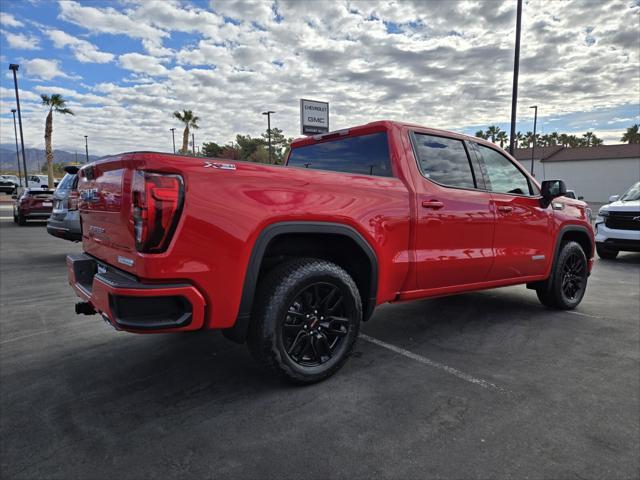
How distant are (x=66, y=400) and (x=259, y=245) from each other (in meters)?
1.62

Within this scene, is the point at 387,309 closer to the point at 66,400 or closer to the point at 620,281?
the point at 66,400

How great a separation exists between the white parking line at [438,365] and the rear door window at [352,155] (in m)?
1.48

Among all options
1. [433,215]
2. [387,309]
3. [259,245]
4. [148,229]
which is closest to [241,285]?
[259,245]

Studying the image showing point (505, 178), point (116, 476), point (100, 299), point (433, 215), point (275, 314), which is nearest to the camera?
point (116, 476)

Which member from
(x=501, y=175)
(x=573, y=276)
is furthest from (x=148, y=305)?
(x=573, y=276)

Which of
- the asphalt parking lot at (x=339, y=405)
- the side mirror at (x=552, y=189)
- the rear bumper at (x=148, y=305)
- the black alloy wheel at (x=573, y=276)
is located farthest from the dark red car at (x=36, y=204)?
the black alloy wheel at (x=573, y=276)

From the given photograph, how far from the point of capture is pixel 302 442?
2.38 meters

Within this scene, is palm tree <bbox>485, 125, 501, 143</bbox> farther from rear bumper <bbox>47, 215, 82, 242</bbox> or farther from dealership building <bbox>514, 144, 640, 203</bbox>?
rear bumper <bbox>47, 215, 82, 242</bbox>

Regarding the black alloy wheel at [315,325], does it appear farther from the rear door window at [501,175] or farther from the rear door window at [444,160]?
the rear door window at [501,175]

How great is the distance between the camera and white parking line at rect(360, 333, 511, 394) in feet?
10.1

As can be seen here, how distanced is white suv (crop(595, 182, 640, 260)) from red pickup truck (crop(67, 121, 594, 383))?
518 centimetres

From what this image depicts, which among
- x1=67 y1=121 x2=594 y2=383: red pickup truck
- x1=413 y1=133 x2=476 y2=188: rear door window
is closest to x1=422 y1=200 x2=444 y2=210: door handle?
x1=67 y1=121 x2=594 y2=383: red pickup truck

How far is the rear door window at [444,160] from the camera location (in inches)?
146

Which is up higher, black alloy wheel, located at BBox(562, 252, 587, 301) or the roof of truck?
the roof of truck
